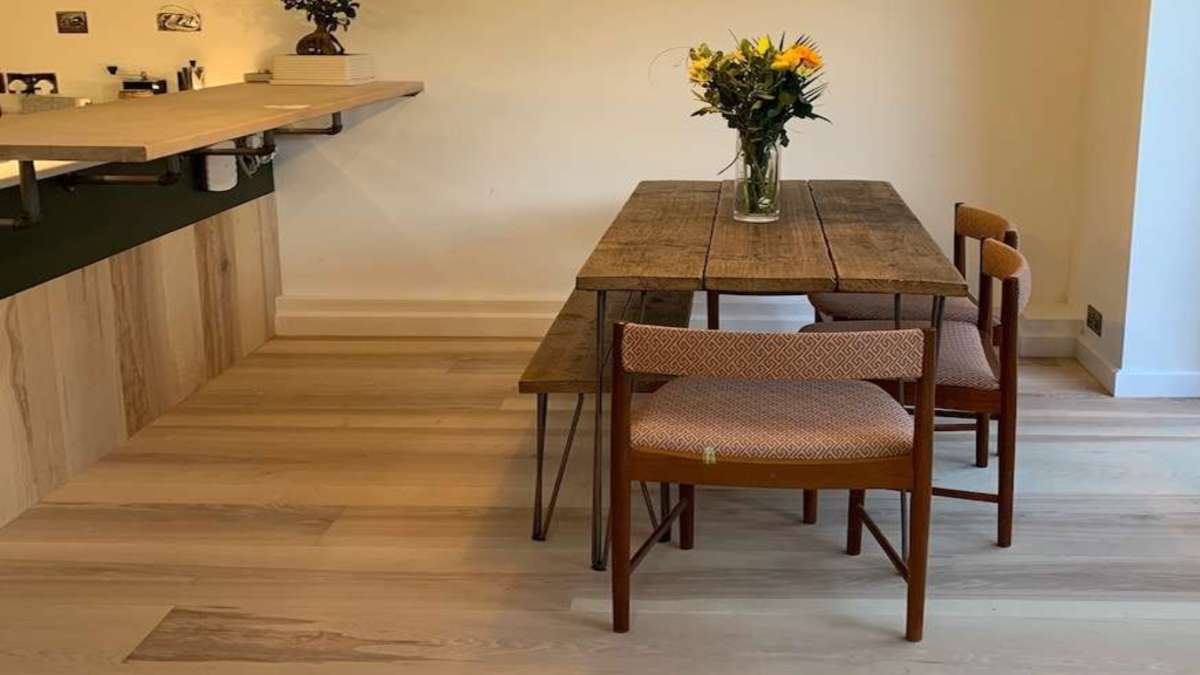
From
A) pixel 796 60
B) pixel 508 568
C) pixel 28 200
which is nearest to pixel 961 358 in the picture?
pixel 796 60

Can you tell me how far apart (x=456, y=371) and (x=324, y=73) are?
1121 mm

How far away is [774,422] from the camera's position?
235 cm

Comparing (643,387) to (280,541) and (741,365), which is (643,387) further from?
(280,541)

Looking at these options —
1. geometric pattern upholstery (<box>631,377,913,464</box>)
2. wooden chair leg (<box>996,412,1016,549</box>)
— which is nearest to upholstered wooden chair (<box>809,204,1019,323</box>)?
wooden chair leg (<box>996,412,1016,549</box>)

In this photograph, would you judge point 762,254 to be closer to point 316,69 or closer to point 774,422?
point 774,422

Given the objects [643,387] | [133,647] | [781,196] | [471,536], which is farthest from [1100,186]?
[133,647]

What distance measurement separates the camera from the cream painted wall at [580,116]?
440 cm

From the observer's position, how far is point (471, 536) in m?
2.92

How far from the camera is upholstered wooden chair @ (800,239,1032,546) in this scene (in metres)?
2.65

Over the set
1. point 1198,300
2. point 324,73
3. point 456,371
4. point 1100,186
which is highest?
point 324,73

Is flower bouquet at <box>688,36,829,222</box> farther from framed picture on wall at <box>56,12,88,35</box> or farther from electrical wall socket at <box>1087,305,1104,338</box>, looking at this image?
framed picture on wall at <box>56,12,88,35</box>

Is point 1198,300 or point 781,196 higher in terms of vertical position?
point 781,196

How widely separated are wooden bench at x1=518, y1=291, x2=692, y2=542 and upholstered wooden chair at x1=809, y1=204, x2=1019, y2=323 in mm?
396

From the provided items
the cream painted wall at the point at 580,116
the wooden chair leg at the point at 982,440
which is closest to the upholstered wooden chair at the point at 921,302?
the wooden chair leg at the point at 982,440
